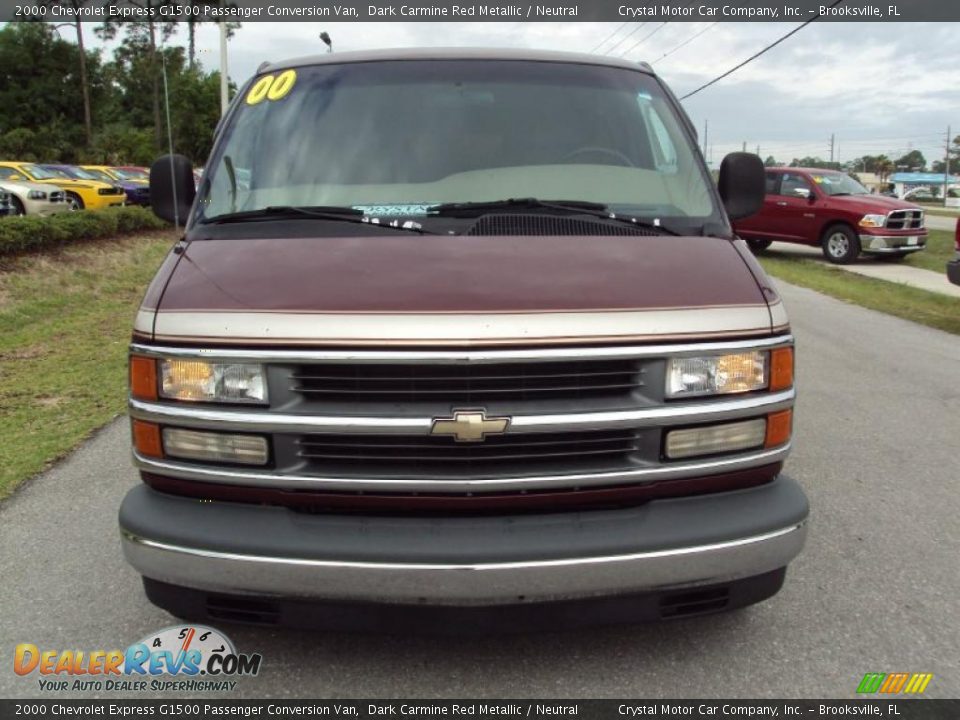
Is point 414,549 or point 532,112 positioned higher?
point 532,112

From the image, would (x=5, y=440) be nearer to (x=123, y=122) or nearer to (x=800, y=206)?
(x=800, y=206)

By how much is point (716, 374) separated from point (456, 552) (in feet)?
3.21

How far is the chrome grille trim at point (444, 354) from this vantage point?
7.62ft

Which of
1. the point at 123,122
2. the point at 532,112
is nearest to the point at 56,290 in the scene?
the point at 532,112

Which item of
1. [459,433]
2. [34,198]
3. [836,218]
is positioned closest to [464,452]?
[459,433]

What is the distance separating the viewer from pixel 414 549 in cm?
231

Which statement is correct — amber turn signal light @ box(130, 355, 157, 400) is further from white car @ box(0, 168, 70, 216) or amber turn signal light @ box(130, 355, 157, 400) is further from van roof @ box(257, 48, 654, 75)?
white car @ box(0, 168, 70, 216)

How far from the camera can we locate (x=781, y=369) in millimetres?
2613

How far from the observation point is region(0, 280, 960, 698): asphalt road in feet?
8.77

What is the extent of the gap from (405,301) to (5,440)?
3991mm

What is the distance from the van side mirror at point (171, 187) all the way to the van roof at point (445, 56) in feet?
2.06

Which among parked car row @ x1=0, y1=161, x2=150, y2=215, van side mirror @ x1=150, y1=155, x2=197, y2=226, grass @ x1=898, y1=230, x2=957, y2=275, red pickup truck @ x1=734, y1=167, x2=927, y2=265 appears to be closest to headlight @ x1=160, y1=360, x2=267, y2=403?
van side mirror @ x1=150, y1=155, x2=197, y2=226

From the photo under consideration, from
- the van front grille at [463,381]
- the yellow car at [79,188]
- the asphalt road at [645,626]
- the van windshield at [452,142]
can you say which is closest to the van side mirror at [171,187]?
the van windshield at [452,142]

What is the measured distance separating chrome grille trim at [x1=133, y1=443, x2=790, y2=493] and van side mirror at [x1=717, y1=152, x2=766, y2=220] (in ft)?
5.17
